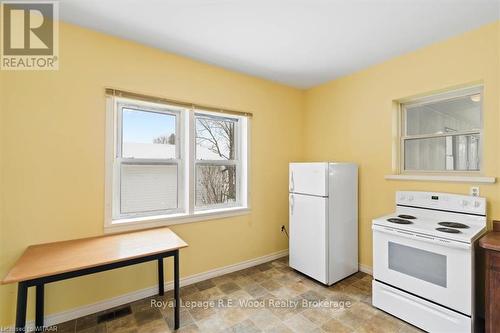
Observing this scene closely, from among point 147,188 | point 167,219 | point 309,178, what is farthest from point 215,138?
point 309,178

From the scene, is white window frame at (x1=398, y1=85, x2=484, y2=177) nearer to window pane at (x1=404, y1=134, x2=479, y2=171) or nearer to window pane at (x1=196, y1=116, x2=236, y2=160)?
window pane at (x1=404, y1=134, x2=479, y2=171)

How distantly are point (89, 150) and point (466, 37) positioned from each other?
3655 millimetres

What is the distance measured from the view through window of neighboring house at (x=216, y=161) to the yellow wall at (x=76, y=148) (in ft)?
0.91

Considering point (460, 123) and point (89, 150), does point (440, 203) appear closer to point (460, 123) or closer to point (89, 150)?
point (460, 123)

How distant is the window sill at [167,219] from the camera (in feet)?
7.36

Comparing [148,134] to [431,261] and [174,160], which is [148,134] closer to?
[174,160]

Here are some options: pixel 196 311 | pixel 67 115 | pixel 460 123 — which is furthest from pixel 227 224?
pixel 460 123

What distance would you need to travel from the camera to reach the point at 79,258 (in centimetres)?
167

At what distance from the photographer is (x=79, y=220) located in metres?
2.07

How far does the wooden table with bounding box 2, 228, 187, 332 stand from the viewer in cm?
142

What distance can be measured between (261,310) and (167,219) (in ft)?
4.32

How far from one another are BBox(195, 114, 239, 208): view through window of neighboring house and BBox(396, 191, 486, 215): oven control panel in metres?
2.02
